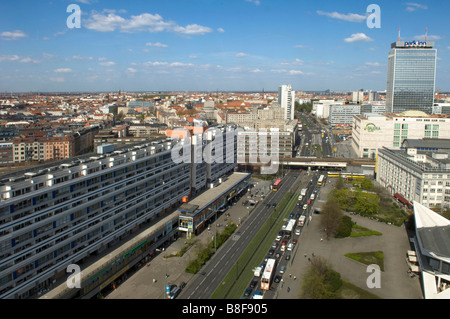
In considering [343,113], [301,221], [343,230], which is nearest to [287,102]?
[343,113]

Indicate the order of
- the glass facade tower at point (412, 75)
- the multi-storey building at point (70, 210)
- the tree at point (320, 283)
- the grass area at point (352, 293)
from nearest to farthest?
the multi-storey building at point (70, 210), the tree at point (320, 283), the grass area at point (352, 293), the glass facade tower at point (412, 75)

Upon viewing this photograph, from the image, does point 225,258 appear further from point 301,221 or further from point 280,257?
point 301,221

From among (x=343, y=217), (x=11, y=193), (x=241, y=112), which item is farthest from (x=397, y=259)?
(x=241, y=112)

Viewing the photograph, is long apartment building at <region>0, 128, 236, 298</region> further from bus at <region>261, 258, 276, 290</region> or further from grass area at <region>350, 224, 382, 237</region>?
grass area at <region>350, 224, 382, 237</region>

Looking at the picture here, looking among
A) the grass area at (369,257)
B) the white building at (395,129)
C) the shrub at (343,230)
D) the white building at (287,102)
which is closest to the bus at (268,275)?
the grass area at (369,257)

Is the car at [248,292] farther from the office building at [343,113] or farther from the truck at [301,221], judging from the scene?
the office building at [343,113]

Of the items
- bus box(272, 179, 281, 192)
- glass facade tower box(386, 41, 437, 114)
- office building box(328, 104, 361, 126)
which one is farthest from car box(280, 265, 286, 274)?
office building box(328, 104, 361, 126)
